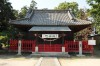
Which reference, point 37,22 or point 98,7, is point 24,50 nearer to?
point 37,22

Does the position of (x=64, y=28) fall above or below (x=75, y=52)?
above

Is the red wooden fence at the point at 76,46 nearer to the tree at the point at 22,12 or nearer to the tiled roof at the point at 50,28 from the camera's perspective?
the tiled roof at the point at 50,28

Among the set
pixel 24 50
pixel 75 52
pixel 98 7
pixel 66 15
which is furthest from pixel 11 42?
pixel 98 7

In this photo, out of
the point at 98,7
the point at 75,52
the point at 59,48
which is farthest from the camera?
the point at 98,7

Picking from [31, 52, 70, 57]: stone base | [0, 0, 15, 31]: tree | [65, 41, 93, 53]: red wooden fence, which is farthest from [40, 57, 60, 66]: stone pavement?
[0, 0, 15, 31]: tree

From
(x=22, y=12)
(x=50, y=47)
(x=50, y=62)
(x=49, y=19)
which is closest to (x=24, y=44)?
(x=50, y=47)

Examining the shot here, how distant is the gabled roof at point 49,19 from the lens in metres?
23.1

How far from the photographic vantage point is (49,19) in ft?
84.3

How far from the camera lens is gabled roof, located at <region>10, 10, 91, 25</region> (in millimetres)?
23125

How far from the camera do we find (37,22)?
2373cm

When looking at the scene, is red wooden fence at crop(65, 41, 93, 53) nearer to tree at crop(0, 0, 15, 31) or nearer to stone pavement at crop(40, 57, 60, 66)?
stone pavement at crop(40, 57, 60, 66)

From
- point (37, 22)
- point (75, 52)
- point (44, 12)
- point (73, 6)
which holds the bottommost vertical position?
point (75, 52)

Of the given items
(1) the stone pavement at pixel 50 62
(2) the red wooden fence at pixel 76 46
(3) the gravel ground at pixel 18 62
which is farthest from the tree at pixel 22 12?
(1) the stone pavement at pixel 50 62

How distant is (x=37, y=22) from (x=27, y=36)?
3.53 m
